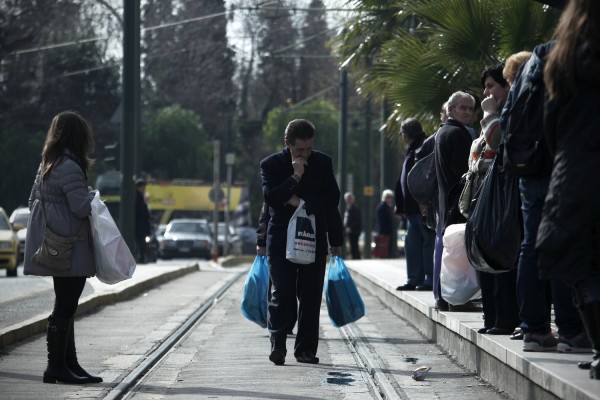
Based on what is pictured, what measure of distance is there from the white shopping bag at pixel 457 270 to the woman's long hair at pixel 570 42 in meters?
3.89

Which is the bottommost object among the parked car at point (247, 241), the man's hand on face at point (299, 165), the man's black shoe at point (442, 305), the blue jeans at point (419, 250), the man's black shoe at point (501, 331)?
the parked car at point (247, 241)

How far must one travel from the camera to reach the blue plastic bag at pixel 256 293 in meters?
11.8

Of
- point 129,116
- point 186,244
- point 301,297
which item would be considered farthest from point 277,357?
point 186,244

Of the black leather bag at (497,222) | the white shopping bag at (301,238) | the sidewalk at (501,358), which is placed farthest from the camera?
the white shopping bag at (301,238)

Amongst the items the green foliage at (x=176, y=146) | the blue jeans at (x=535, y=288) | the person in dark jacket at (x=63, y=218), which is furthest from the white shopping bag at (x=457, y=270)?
the green foliage at (x=176, y=146)

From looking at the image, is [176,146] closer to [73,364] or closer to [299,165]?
[299,165]

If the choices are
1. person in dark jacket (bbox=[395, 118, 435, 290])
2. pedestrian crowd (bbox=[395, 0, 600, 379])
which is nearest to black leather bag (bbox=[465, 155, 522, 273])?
pedestrian crowd (bbox=[395, 0, 600, 379])

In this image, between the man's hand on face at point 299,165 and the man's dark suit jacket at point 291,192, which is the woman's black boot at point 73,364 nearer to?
the man's dark suit jacket at point 291,192

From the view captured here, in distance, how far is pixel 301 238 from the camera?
1038 cm

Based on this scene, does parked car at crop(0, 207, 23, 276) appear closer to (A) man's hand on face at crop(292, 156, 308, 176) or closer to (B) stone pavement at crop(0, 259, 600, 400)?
(B) stone pavement at crop(0, 259, 600, 400)

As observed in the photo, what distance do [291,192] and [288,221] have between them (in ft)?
0.80

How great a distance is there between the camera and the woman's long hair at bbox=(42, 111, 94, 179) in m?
9.12

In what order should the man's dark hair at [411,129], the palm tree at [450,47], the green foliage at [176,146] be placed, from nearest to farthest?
the man's dark hair at [411,129] < the palm tree at [450,47] < the green foliage at [176,146]

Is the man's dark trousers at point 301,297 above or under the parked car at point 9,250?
above
